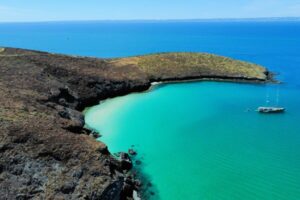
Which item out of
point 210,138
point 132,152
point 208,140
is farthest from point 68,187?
point 210,138

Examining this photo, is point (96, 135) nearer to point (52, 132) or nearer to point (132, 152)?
point (132, 152)

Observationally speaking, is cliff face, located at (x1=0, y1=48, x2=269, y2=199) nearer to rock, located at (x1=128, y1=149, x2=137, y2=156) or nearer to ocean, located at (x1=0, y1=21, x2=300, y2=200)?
rock, located at (x1=128, y1=149, x2=137, y2=156)

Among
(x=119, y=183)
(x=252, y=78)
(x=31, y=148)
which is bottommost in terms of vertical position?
(x=252, y=78)

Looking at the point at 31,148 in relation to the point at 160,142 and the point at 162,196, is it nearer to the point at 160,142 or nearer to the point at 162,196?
the point at 162,196

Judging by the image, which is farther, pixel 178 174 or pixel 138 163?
pixel 138 163

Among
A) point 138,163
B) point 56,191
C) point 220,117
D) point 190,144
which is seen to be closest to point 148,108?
point 220,117

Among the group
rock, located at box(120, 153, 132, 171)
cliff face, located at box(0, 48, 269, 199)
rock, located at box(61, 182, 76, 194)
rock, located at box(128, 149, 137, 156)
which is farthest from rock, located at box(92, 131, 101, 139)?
rock, located at box(61, 182, 76, 194)
